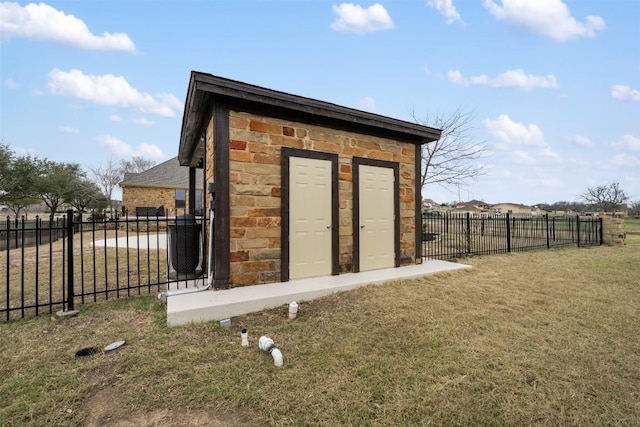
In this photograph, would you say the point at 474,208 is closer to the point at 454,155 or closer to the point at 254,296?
the point at 454,155

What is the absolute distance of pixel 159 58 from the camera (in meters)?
9.02

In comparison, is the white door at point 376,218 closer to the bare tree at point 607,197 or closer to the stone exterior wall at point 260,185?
the stone exterior wall at point 260,185

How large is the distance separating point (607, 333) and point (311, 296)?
331cm

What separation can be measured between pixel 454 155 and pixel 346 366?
13288 millimetres

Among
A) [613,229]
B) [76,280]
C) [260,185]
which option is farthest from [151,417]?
[613,229]

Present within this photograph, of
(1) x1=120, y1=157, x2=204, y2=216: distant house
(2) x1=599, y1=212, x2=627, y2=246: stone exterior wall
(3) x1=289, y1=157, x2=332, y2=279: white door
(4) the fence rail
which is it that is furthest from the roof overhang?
(1) x1=120, y1=157, x2=204, y2=216: distant house

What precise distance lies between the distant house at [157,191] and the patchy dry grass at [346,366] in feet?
50.3

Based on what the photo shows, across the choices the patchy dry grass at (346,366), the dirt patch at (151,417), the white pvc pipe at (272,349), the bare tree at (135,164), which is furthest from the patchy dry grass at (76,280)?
the bare tree at (135,164)

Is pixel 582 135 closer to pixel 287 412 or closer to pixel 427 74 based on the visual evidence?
pixel 427 74

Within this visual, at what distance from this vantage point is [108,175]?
31.9 metres

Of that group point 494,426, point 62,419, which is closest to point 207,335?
point 62,419

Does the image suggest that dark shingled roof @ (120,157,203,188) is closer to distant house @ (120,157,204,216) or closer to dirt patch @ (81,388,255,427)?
distant house @ (120,157,204,216)

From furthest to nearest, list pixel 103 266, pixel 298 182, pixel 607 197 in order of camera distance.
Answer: pixel 607 197 → pixel 103 266 → pixel 298 182

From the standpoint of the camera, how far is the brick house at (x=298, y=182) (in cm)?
392
